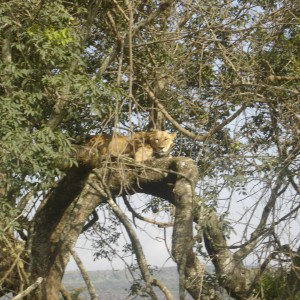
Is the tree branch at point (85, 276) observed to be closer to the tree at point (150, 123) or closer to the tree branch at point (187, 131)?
the tree at point (150, 123)

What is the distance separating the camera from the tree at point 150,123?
5.91 metres

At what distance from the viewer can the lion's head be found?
7.77 meters

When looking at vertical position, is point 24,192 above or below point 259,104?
below

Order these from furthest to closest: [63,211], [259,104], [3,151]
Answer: [259,104] < [63,211] < [3,151]

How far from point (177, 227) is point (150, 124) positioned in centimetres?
258

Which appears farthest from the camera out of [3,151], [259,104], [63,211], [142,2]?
[142,2]

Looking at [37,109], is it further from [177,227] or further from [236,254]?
[236,254]

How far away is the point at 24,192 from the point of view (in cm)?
659

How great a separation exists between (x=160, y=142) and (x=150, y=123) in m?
0.94

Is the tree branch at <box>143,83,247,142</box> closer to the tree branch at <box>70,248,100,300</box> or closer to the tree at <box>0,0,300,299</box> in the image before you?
the tree at <box>0,0,300,299</box>

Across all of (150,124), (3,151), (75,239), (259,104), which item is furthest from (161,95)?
(3,151)

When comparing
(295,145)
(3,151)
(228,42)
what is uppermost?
(228,42)

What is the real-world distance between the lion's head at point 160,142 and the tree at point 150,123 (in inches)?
7.4

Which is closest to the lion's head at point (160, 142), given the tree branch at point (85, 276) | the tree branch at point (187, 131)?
the tree branch at point (187, 131)
